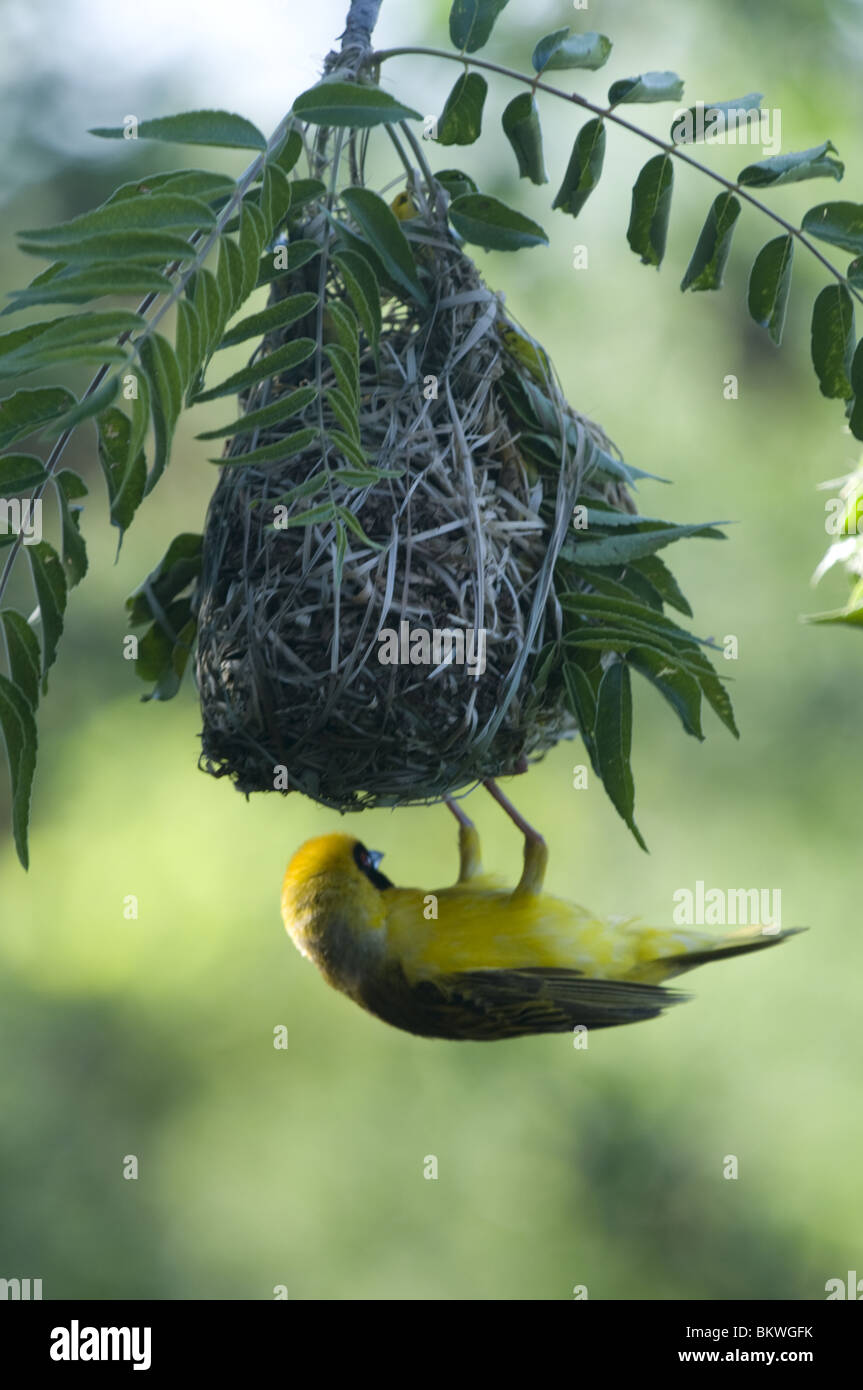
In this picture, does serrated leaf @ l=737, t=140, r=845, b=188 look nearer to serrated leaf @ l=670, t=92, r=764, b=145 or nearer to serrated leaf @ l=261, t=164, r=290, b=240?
serrated leaf @ l=670, t=92, r=764, b=145

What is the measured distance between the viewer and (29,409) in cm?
87

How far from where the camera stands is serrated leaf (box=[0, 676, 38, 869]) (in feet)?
3.20

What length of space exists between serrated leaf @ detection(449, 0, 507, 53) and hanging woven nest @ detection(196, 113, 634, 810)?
121 mm

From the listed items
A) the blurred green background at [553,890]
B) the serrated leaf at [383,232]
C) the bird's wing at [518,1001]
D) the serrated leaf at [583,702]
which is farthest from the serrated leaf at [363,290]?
the blurred green background at [553,890]

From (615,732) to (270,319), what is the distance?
45 centimetres


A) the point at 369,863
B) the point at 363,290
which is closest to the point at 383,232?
the point at 363,290

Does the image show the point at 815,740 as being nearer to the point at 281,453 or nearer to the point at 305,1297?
the point at 305,1297

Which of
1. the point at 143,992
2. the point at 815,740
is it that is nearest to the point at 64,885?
the point at 143,992

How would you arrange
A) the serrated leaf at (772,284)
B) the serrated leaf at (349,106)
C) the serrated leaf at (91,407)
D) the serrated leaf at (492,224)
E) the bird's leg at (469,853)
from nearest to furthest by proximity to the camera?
1. the serrated leaf at (91,407)
2. the serrated leaf at (349,106)
3. the serrated leaf at (492,224)
4. the serrated leaf at (772,284)
5. the bird's leg at (469,853)

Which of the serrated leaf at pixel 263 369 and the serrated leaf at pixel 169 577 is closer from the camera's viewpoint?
the serrated leaf at pixel 263 369

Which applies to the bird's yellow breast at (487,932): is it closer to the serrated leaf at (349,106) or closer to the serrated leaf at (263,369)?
the serrated leaf at (263,369)

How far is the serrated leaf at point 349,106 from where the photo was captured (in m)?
0.86

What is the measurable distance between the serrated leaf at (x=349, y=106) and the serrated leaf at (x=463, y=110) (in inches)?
Answer: 10.0

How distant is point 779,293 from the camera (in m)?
1.19
